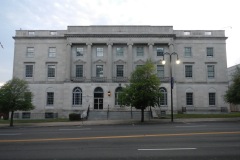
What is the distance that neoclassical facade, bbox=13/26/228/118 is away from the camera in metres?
47.7

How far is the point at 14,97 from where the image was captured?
31.4 meters

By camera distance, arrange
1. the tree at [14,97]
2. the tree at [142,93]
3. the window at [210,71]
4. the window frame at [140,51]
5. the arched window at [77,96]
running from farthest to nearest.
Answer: the window at [210,71], the window frame at [140,51], the arched window at [77,96], the tree at [142,93], the tree at [14,97]

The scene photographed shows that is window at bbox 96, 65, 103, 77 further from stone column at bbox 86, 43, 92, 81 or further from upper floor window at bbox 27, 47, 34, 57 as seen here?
upper floor window at bbox 27, 47, 34, 57

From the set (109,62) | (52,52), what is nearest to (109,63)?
(109,62)

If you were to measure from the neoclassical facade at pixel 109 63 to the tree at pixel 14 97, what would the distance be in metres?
15.1

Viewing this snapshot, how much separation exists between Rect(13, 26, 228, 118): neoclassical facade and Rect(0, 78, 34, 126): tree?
49.5ft

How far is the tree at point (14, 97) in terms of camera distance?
31016mm

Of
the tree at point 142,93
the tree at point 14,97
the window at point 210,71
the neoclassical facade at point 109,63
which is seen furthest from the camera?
the window at point 210,71

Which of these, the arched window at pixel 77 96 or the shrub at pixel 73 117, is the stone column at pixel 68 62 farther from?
the shrub at pixel 73 117

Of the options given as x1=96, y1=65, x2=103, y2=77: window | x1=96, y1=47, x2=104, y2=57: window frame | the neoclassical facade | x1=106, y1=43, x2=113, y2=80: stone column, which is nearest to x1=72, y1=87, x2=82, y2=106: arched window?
the neoclassical facade

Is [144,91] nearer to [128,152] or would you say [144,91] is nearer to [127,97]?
[127,97]

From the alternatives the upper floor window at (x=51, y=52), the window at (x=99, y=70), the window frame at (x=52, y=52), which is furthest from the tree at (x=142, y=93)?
the upper floor window at (x=51, y=52)

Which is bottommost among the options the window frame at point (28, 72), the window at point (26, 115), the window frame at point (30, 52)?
the window at point (26, 115)

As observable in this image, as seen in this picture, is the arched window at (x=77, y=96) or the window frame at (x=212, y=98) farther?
the window frame at (x=212, y=98)
